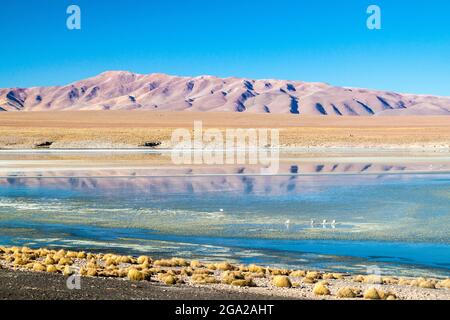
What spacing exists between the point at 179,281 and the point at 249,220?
790 cm

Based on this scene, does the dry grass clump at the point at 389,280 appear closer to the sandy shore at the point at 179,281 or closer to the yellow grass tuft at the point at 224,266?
the sandy shore at the point at 179,281

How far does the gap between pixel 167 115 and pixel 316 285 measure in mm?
134114

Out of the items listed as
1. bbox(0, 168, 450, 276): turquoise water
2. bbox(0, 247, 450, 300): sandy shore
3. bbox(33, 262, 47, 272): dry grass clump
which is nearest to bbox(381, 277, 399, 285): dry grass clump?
bbox(0, 247, 450, 300): sandy shore

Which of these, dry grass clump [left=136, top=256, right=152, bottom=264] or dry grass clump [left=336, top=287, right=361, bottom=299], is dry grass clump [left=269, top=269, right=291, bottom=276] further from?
dry grass clump [left=136, top=256, right=152, bottom=264]

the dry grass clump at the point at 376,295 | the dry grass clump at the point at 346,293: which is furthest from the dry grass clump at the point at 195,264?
the dry grass clump at the point at 376,295

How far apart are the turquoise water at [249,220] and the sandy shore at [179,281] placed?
132 centimetres

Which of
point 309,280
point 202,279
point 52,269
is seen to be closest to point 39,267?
point 52,269

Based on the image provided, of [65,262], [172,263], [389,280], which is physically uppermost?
[65,262]

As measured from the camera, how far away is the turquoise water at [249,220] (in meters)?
15.1

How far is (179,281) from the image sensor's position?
11.9m

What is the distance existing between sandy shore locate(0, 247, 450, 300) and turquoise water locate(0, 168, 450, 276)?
132 cm

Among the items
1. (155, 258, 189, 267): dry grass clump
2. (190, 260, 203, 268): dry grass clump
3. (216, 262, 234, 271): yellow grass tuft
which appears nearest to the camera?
(216, 262, 234, 271): yellow grass tuft

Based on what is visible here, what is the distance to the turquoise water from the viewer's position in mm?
15125

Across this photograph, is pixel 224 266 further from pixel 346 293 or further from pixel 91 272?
pixel 346 293
